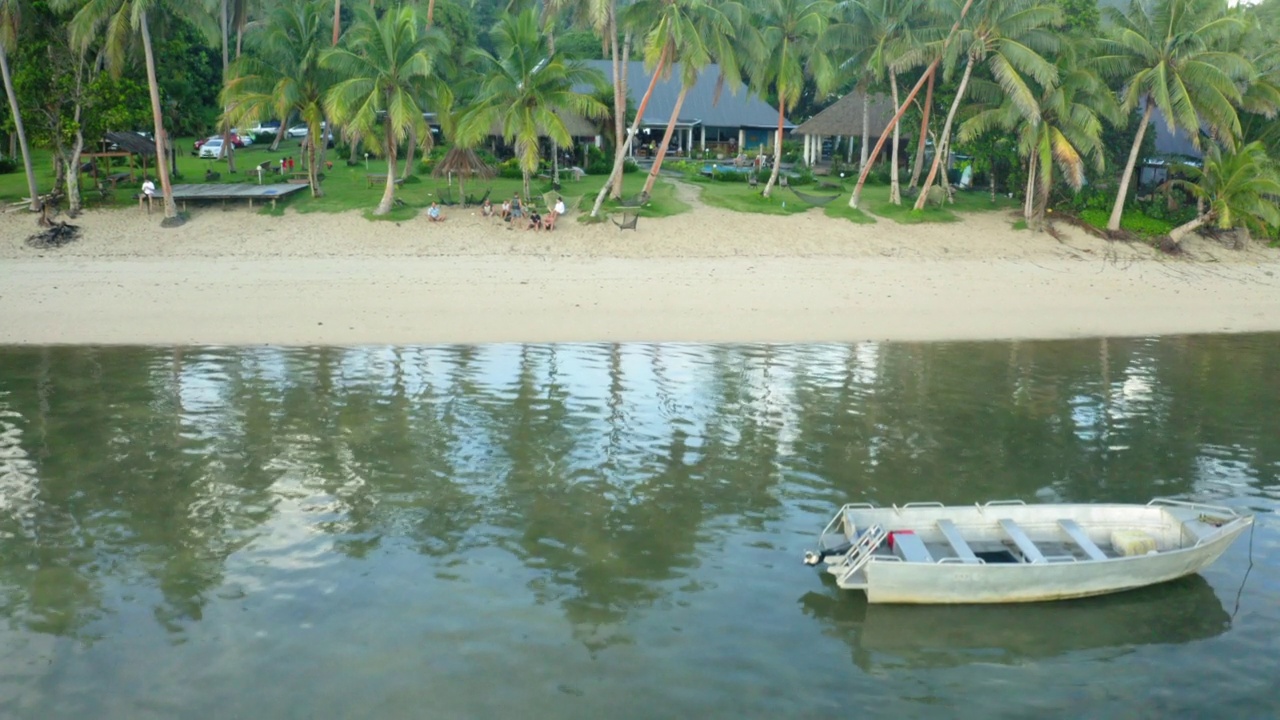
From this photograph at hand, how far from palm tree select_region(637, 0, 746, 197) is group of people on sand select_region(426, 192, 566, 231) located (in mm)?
5440

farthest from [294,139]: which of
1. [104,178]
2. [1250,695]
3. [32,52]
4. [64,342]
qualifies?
[1250,695]

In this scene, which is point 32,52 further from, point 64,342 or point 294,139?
point 294,139

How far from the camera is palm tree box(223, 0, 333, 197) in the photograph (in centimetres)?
3356

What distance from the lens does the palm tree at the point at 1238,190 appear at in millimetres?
33219

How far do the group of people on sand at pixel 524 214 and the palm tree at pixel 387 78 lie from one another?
3.21m

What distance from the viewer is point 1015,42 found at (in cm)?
3309

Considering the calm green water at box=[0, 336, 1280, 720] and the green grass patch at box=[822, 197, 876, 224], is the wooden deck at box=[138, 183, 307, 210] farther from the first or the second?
the green grass patch at box=[822, 197, 876, 224]

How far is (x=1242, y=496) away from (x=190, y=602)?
1342 centimetres

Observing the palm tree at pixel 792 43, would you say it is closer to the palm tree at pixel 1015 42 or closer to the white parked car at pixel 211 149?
the palm tree at pixel 1015 42

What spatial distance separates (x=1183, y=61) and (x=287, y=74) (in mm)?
27923

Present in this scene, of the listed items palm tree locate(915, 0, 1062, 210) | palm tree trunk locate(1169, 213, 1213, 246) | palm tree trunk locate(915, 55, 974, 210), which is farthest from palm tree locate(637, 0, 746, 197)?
palm tree trunk locate(1169, 213, 1213, 246)

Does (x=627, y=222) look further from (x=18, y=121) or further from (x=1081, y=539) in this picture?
(x=1081, y=539)

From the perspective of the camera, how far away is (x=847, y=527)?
12414 millimetres

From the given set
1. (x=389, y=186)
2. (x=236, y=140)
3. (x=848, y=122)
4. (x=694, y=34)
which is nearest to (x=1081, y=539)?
(x=694, y=34)
